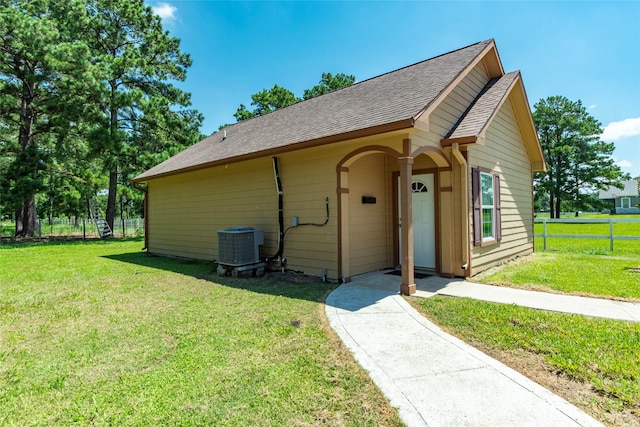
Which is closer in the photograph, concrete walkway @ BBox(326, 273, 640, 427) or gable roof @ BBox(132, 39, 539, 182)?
concrete walkway @ BBox(326, 273, 640, 427)

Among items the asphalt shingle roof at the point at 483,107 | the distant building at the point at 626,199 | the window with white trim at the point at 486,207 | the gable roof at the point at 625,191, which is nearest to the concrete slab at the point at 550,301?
the window with white trim at the point at 486,207

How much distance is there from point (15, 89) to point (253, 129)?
44.0 feet

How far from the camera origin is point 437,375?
2.63m

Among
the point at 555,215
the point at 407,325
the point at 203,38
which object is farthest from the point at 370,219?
the point at 555,215

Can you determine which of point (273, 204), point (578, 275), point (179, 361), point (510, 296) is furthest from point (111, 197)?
point (578, 275)

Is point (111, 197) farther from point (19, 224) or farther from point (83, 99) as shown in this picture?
point (19, 224)

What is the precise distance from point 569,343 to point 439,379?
1.54m

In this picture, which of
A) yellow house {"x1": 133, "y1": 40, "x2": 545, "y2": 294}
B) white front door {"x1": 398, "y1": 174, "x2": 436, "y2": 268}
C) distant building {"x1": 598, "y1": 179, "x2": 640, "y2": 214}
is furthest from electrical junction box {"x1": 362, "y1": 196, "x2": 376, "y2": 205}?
distant building {"x1": 598, "y1": 179, "x2": 640, "y2": 214}

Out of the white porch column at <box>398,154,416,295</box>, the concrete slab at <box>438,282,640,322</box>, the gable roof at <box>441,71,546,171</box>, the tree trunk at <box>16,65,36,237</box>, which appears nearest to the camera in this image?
the concrete slab at <box>438,282,640,322</box>

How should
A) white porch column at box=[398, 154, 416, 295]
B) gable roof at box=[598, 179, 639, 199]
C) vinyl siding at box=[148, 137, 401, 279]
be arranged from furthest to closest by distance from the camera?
1. gable roof at box=[598, 179, 639, 199]
2. vinyl siding at box=[148, 137, 401, 279]
3. white porch column at box=[398, 154, 416, 295]

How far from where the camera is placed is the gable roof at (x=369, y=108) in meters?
5.24

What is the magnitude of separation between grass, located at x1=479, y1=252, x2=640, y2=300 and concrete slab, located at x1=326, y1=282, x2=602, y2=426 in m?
2.88

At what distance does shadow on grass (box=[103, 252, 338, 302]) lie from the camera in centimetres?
530

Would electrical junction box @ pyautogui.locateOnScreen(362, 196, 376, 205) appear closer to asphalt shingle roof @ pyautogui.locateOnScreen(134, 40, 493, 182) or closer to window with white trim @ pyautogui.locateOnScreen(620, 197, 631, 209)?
asphalt shingle roof @ pyautogui.locateOnScreen(134, 40, 493, 182)
